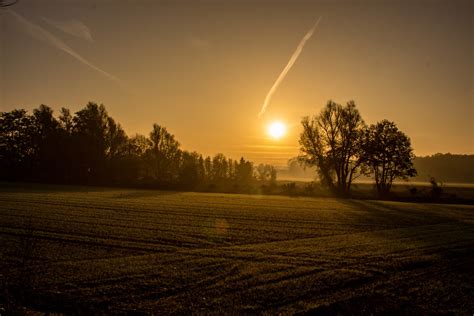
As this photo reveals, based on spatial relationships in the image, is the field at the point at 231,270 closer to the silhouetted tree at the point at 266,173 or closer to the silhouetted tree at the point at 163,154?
the silhouetted tree at the point at 163,154

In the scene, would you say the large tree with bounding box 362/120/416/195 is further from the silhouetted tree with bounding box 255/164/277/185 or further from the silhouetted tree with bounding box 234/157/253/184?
the silhouetted tree with bounding box 255/164/277/185

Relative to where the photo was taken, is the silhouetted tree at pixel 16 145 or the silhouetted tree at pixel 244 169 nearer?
the silhouetted tree at pixel 16 145

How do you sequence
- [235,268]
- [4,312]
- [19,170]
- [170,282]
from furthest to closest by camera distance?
1. [19,170]
2. [235,268]
3. [170,282]
4. [4,312]

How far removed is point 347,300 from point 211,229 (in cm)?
1312

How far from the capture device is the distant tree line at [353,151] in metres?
63.2

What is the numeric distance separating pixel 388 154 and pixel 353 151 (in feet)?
22.5

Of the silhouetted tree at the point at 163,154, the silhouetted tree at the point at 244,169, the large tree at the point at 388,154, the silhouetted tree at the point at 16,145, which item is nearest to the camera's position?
the large tree at the point at 388,154

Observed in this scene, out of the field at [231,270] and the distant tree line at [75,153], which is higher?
the distant tree line at [75,153]

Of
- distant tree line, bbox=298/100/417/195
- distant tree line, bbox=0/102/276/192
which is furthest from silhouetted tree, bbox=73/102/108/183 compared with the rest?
distant tree line, bbox=298/100/417/195

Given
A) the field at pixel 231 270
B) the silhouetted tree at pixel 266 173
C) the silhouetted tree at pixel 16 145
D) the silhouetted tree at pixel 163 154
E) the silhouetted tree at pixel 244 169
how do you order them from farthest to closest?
the silhouetted tree at pixel 266 173 < the silhouetted tree at pixel 244 169 < the silhouetted tree at pixel 163 154 < the silhouetted tree at pixel 16 145 < the field at pixel 231 270

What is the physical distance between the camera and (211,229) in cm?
2111

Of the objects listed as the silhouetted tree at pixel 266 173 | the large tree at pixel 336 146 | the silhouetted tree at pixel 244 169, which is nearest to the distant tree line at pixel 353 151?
the large tree at pixel 336 146

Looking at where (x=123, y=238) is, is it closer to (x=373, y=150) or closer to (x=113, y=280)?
(x=113, y=280)

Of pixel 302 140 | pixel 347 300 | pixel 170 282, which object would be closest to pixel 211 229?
pixel 170 282
